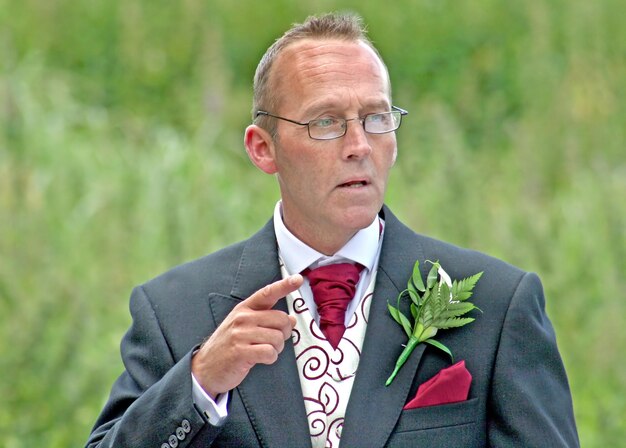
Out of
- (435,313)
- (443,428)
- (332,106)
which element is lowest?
(443,428)

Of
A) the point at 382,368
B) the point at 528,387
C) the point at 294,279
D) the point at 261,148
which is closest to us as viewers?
the point at 294,279

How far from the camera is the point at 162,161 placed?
6770 millimetres

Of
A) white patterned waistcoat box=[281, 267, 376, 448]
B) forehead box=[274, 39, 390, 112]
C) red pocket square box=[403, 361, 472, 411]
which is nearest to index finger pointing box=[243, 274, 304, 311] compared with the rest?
white patterned waistcoat box=[281, 267, 376, 448]

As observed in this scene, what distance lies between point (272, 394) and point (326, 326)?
22 cm

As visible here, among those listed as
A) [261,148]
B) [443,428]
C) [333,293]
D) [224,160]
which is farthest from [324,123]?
[224,160]

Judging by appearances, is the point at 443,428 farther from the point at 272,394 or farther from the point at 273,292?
the point at 273,292

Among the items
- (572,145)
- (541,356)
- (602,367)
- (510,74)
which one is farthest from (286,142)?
(510,74)

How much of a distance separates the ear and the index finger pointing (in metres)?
0.63

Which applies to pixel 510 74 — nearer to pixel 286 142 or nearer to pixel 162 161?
pixel 162 161

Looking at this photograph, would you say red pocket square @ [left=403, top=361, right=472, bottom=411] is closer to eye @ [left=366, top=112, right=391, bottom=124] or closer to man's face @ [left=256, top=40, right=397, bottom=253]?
man's face @ [left=256, top=40, right=397, bottom=253]

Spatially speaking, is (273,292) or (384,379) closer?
(273,292)

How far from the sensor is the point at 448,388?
275cm

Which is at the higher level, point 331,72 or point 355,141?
point 331,72

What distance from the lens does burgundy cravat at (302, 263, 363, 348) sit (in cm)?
293
